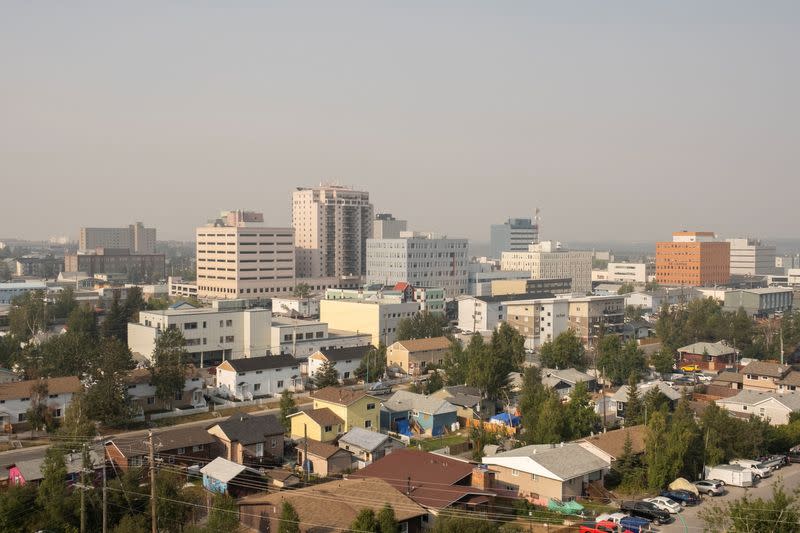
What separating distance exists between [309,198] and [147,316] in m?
35.0

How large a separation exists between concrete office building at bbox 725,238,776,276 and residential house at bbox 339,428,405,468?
7754cm

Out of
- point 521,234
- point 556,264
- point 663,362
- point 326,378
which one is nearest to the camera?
point 326,378

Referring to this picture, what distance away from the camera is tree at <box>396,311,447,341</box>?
3177 centimetres

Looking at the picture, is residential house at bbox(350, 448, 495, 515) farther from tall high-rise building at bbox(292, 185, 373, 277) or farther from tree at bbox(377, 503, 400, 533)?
tall high-rise building at bbox(292, 185, 373, 277)

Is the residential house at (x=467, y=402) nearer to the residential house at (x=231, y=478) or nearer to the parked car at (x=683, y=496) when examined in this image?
the parked car at (x=683, y=496)

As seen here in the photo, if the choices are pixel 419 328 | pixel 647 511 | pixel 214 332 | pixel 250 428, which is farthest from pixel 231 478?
pixel 419 328

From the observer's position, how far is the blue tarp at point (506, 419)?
65.8 ft

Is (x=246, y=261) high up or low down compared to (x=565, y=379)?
up

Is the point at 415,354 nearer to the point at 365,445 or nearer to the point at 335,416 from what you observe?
the point at 335,416

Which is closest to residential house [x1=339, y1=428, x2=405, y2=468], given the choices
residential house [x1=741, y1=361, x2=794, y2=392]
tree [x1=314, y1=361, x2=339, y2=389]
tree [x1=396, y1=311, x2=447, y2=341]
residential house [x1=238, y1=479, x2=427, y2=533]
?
residential house [x1=238, y1=479, x2=427, y2=533]

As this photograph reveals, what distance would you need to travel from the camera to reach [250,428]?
16.8 metres

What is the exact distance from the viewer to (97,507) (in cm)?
1234

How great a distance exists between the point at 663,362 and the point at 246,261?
105ft

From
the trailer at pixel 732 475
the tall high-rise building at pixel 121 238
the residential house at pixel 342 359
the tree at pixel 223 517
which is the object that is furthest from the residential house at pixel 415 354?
the tall high-rise building at pixel 121 238
